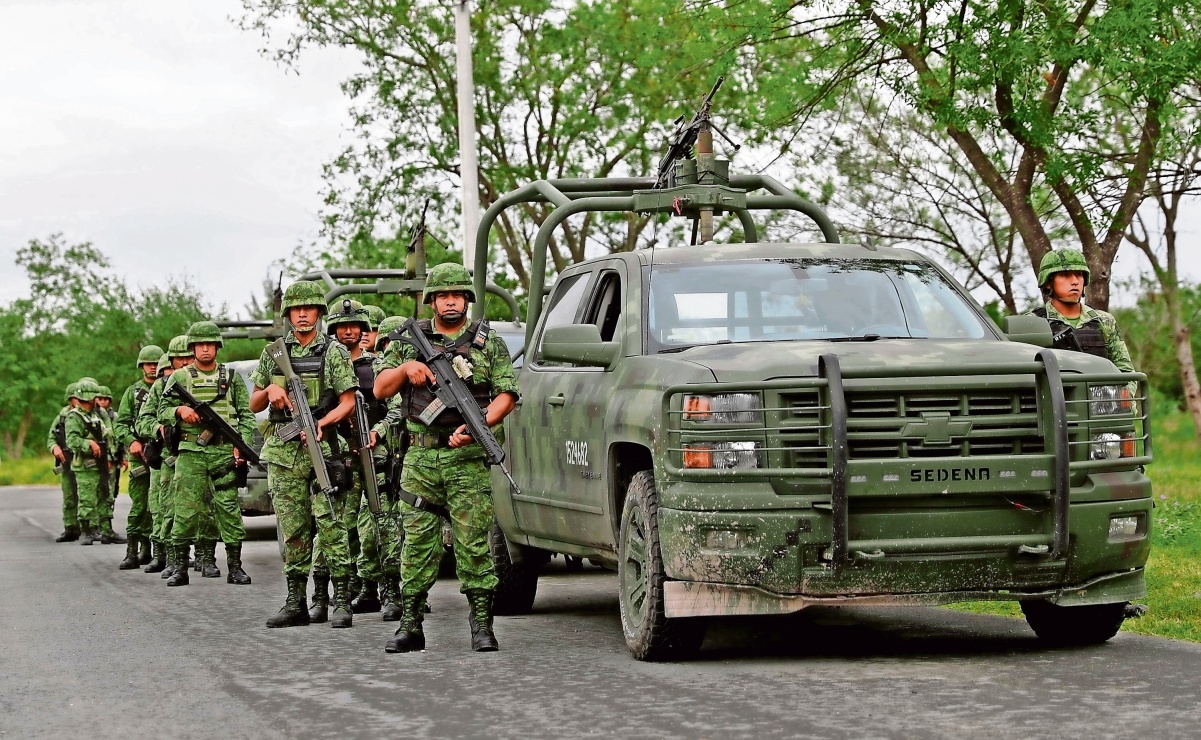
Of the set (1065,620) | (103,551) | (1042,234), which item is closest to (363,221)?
(103,551)

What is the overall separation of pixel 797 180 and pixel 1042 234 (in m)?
10.2

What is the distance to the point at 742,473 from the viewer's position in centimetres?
781

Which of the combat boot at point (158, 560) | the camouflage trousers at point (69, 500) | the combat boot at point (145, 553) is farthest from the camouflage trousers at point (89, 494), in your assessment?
the combat boot at point (158, 560)

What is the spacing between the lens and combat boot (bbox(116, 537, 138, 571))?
1650 centimetres

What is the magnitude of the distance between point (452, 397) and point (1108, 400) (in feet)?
10.2

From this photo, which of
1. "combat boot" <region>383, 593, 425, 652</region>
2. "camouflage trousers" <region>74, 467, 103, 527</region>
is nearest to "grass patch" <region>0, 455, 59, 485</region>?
"camouflage trousers" <region>74, 467, 103, 527</region>

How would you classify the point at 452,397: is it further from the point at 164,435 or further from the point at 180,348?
the point at 180,348

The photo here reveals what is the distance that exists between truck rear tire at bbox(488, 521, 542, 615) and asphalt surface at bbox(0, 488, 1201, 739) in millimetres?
126

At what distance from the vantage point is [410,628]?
30.5 ft

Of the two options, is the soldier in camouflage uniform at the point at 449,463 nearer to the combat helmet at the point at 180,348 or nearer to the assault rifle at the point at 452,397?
the assault rifle at the point at 452,397

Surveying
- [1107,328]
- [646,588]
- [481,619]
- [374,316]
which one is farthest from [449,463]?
[374,316]

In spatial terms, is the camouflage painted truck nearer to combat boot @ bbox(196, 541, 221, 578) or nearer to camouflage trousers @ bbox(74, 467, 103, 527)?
combat boot @ bbox(196, 541, 221, 578)

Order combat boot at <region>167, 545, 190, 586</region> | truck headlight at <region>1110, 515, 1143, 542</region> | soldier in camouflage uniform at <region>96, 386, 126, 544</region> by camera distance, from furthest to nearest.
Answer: soldier in camouflage uniform at <region>96, 386, 126, 544</region>
combat boot at <region>167, 545, 190, 586</region>
truck headlight at <region>1110, 515, 1143, 542</region>

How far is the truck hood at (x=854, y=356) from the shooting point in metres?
7.92
